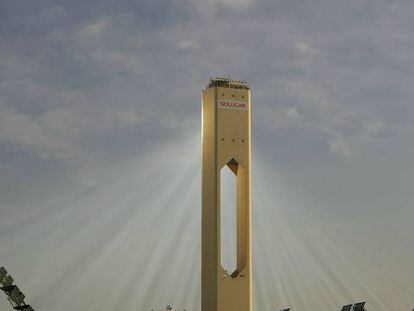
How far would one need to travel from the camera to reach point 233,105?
339 ft

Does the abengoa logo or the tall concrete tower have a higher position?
the abengoa logo

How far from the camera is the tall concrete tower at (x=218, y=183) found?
324 ft

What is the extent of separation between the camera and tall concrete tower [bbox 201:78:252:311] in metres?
98.9

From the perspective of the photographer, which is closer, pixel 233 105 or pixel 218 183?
pixel 218 183

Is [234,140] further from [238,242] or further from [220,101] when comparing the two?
[238,242]

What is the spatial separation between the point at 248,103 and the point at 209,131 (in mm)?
6408

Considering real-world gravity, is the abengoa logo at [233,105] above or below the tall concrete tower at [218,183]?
above

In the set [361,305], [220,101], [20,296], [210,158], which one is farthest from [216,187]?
[20,296]

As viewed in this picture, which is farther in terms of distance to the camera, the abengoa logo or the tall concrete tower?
the abengoa logo

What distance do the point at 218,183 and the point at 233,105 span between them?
10.3m

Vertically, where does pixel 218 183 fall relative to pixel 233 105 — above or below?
below

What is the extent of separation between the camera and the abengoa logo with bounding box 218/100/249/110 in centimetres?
10255

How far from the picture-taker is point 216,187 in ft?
329

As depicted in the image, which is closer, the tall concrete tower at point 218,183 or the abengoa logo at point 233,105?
the tall concrete tower at point 218,183
